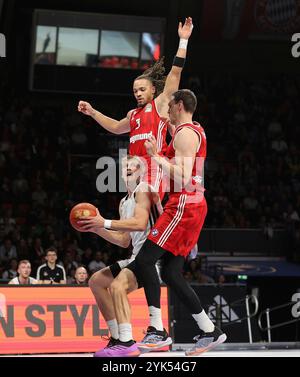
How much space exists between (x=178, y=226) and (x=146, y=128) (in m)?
1.19

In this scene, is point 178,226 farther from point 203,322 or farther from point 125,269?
point 203,322

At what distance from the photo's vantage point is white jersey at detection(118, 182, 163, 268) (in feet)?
22.0


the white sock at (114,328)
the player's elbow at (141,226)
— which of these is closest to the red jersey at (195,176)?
the player's elbow at (141,226)

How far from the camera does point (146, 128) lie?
23.2 ft

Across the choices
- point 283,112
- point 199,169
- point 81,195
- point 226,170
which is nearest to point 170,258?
point 199,169

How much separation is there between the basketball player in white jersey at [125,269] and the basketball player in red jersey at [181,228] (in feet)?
0.56

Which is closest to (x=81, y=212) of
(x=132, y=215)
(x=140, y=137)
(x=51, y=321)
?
(x=132, y=215)

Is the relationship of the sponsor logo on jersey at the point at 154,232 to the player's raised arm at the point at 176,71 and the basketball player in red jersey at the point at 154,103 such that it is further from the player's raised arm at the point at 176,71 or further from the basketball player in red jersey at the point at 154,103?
the player's raised arm at the point at 176,71

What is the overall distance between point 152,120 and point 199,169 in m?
0.83

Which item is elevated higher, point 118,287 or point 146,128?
point 146,128

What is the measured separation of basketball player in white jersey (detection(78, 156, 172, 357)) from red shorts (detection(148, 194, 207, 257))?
164 millimetres

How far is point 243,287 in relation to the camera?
1423 cm
